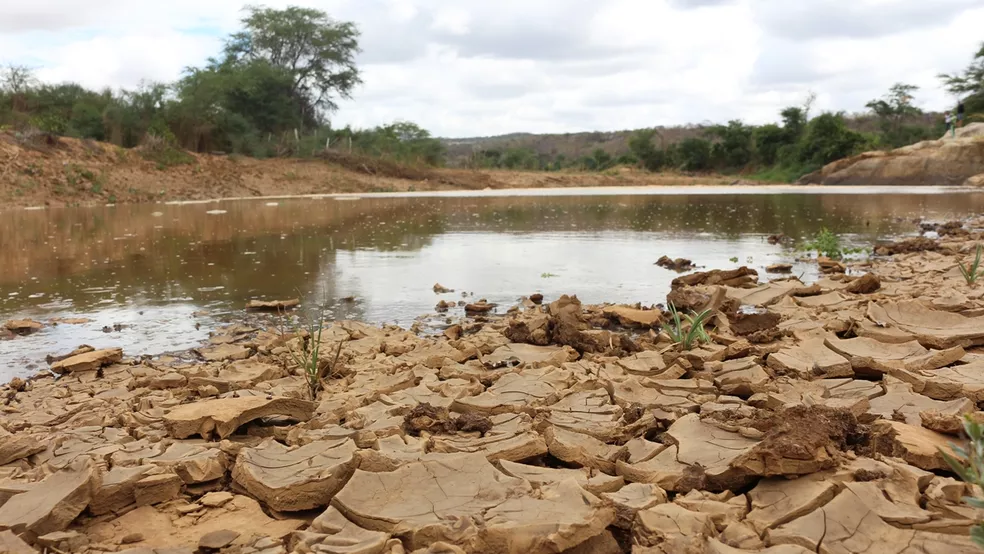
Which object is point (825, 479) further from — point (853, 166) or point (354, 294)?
point (853, 166)

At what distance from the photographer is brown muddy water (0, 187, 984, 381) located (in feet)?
20.5

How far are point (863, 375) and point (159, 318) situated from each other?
16.8 ft

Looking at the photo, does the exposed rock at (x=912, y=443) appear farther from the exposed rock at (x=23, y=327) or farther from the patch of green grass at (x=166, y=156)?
the patch of green grass at (x=166, y=156)

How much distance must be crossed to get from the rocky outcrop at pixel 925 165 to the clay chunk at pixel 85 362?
31339 millimetres

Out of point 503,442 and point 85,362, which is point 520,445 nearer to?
point 503,442

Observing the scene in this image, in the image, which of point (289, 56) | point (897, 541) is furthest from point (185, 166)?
point (897, 541)

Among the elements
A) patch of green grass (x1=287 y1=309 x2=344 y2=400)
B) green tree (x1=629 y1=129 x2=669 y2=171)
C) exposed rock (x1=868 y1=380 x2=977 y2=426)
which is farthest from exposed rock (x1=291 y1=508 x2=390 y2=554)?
green tree (x1=629 y1=129 x2=669 y2=171)

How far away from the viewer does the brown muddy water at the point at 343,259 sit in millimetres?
6254

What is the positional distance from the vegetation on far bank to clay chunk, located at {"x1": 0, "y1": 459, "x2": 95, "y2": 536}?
26.4 meters

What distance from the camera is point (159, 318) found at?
20.0 ft

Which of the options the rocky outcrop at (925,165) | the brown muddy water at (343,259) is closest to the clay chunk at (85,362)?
the brown muddy water at (343,259)

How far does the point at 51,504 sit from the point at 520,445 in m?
1.56

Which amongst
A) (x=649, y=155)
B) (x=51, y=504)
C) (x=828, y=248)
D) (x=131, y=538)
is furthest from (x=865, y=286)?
(x=649, y=155)

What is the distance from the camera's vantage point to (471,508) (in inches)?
91.5
